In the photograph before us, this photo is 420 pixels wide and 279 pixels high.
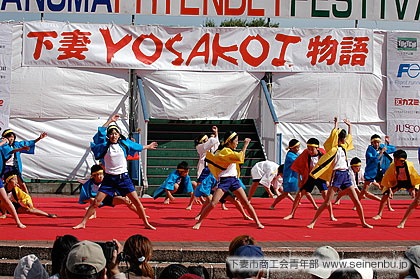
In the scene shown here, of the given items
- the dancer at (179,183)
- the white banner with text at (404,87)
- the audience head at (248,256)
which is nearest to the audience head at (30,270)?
the audience head at (248,256)

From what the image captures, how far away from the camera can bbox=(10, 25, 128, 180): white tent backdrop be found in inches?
677

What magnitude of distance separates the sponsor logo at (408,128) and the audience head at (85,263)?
15.7 metres

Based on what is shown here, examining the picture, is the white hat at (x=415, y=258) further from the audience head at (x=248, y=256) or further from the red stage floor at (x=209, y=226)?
the red stage floor at (x=209, y=226)

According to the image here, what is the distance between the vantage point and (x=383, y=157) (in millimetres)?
15055

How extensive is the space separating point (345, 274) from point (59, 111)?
14403 mm

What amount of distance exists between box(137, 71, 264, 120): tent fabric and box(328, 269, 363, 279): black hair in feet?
46.5

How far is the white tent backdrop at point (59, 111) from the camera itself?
17.2 meters

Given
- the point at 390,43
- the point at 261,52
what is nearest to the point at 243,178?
the point at 261,52

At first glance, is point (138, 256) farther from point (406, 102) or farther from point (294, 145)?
point (406, 102)

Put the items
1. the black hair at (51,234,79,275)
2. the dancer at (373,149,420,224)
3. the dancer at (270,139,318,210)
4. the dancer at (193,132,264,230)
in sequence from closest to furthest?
the black hair at (51,234,79,275) < the dancer at (193,132,264,230) < the dancer at (373,149,420,224) < the dancer at (270,139,318,210)

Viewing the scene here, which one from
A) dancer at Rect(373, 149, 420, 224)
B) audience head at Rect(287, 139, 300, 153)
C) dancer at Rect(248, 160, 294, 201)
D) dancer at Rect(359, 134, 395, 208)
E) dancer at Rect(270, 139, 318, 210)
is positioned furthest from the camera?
dancer at Rect(248, 160, 294, 201)

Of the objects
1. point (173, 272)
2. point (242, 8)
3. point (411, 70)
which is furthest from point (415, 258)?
point (411, 70)

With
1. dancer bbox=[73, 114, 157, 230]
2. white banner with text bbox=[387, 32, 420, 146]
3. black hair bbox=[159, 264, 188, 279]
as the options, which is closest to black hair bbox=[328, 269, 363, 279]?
black hair bbox=[159, 264, 188, 279]

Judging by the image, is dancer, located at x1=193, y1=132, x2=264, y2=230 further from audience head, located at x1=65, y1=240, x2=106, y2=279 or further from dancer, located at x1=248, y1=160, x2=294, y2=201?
audience head, located at x1=65, y1=240, x2=106, y2=279
